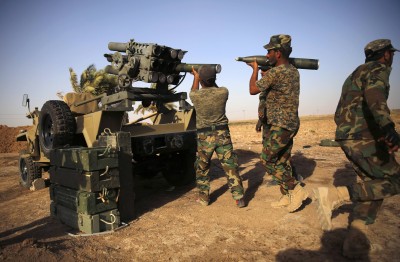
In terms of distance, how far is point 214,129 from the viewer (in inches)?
169

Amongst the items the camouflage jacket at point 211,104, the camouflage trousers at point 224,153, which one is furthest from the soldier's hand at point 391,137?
the camouflage jacket at point 211,104

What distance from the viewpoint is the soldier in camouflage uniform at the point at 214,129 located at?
4.25m

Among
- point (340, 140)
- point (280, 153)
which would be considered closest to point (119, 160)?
point (280, 153)

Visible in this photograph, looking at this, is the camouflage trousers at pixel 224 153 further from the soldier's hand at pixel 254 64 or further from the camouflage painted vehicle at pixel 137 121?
the soldier's hand at pixel 254 64

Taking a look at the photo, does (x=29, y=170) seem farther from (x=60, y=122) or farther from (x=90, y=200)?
(x=90, y=200)

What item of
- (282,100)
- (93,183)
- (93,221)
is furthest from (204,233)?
(282,100)

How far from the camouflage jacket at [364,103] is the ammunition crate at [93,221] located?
2.79m

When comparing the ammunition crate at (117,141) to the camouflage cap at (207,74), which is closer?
the ammunition crate at (117,141)

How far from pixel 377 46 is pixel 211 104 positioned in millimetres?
2117

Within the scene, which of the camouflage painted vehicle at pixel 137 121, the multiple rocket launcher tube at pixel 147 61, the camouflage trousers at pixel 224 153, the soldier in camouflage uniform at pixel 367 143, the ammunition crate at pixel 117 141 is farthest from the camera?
the multiple rocket launcher tube at pixel 147 61

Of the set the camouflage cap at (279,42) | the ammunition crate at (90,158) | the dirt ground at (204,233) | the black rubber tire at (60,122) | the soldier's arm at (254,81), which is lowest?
the dirt ground at (204,233)

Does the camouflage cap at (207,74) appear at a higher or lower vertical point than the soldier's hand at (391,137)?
higher

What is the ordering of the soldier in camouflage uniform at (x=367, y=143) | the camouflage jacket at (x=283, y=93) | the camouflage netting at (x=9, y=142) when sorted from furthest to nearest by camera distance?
1. the camouflage netting at (x=9, y=142)
2. the camouflage jacket at (x=283, y=93)
3. the soldier in camouflage uniform at (x=367, y=143)

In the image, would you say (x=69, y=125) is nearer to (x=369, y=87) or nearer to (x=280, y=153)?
(x=280, y=153)
